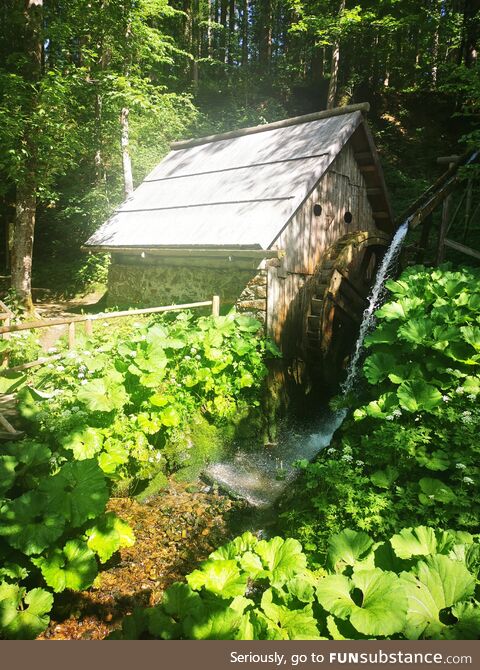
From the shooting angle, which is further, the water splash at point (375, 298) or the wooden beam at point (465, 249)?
the wooden beam at point (465, 249)

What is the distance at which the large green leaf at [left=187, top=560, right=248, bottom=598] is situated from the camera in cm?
256

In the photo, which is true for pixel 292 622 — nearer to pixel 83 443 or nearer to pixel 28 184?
pixel 83 443

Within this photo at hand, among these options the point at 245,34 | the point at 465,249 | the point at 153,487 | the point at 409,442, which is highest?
the point at 245,34

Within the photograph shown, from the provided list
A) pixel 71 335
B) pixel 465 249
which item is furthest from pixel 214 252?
pixel 465 249

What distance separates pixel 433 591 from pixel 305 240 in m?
Answer: 6.41

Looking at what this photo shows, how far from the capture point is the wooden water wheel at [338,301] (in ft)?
25.0

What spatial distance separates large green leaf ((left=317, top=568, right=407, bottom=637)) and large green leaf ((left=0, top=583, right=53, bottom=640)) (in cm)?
198

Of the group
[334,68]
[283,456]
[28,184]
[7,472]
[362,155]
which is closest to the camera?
[7,472]

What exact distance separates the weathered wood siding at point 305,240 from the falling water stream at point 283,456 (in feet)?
4.64

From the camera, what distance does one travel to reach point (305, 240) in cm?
780

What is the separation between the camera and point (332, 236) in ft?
28.0

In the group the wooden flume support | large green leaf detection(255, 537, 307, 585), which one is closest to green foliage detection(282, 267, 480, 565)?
large green leaf detection(255, 537, 307, 585)

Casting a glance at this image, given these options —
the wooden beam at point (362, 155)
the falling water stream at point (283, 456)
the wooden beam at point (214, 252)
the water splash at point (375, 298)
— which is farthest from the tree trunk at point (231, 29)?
the falling water stream at point (283, 456)

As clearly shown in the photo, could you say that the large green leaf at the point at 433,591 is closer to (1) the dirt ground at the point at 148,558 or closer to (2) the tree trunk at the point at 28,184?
(1) the dirt ground at the point at 148,558
